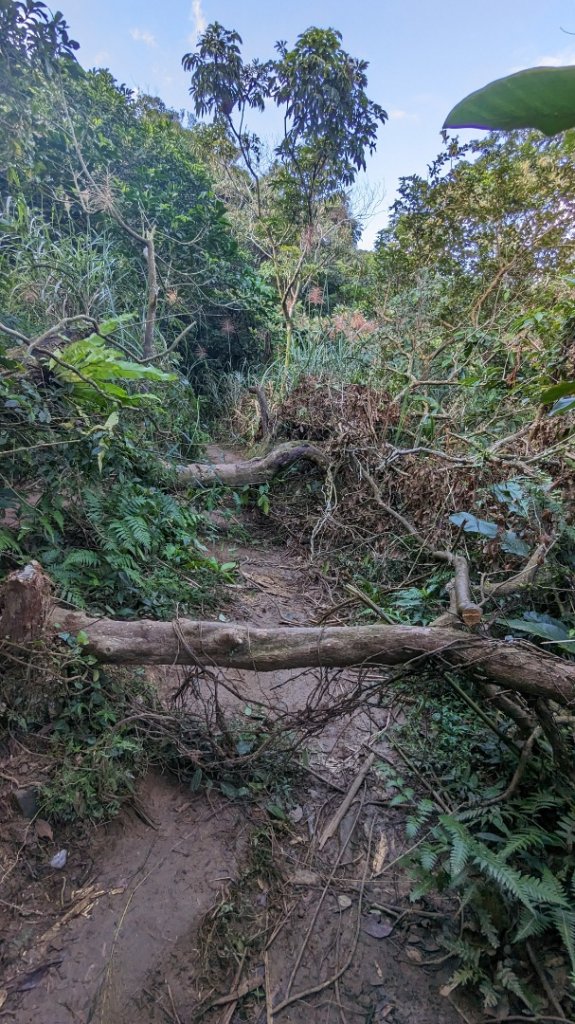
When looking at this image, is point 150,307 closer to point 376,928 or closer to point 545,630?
point 545,630

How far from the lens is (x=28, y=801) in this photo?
1505 mm

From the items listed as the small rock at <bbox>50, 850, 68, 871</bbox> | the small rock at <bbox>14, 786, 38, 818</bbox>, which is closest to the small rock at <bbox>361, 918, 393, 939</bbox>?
the small rock at <bbox>50, 850, 68, 871</bbox>

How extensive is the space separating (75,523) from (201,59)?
235 inches

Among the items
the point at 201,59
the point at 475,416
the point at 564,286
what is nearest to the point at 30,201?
the point at 201,59

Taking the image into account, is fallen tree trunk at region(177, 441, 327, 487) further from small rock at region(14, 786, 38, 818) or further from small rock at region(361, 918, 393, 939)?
small rock at region(361, 918, 393, 939)

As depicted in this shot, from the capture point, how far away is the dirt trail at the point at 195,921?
125 centimetres

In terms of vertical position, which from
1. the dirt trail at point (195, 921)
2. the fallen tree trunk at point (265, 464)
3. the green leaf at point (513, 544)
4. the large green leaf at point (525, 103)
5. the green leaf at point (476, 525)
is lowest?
the dirt trail at point (195, 921)

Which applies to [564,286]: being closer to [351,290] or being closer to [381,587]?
[381,587]

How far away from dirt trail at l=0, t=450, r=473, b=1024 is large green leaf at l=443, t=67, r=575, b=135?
6.39 feet

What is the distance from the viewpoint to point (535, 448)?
2.76 m

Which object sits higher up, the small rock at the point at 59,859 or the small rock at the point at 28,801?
the small rock at the point at 28,801

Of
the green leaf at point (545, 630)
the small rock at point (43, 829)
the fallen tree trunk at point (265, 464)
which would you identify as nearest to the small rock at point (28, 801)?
the small rock at point (43, 829)

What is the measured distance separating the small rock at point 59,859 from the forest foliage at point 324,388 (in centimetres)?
15

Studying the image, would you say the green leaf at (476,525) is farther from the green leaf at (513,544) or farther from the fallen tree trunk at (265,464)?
the fallen tree trunk at (265,464)
